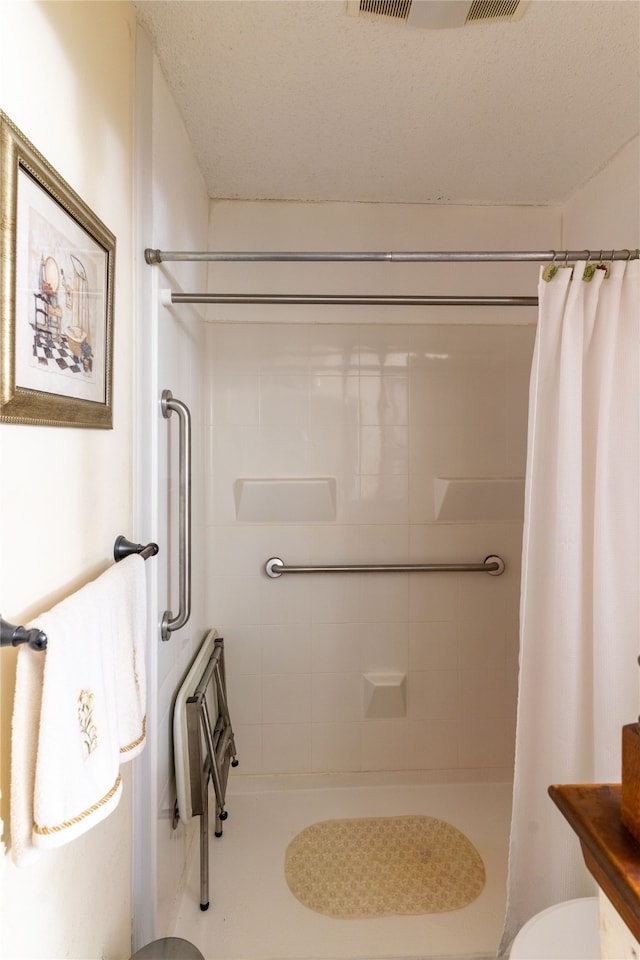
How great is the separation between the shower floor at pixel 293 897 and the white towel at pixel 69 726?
40.4 inches

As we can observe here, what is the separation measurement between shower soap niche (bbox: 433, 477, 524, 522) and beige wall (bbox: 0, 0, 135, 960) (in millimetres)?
1381

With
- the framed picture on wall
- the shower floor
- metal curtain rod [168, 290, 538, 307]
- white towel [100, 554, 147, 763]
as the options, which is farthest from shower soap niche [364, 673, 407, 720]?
the framed picture on wall

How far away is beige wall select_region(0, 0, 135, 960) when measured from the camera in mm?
750

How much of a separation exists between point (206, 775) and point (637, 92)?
243cm

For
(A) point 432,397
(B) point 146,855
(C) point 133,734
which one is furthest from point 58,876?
(A) point 432,397

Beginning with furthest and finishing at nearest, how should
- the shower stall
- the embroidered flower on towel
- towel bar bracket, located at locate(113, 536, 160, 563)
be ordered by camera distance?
1. the shower stall
2. towel bar bracket, located at locate(113, 536, 160, 563)
3. the embroidered flower on towel

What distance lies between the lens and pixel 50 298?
83 cm

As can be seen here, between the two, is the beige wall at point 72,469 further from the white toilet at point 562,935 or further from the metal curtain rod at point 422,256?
the white toilet at point 562,935

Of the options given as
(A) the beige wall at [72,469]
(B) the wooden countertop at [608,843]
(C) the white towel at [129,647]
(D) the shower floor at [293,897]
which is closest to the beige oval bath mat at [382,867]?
(D) the shower floor at [293,897]

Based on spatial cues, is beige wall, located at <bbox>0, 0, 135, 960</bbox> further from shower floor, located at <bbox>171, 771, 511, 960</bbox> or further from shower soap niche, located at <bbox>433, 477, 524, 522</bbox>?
shower soap niche, located at <bbox>433, 477, 524, 522</bbox>

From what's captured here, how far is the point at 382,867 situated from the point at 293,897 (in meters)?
0.32

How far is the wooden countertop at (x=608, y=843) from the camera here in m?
0.52

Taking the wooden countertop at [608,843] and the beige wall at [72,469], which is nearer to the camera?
the wooden countertop at [608,843]

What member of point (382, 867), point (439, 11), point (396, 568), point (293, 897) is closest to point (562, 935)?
point (382, 867)
